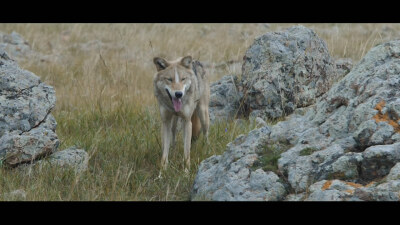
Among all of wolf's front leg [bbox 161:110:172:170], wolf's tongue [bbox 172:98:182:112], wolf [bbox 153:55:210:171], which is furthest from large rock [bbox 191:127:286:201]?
wolf's tongue [bbox 172:98:182:112]

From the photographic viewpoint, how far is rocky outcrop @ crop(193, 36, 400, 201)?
4715 millimetres

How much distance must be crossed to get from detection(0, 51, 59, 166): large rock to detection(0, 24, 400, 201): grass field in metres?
0.27

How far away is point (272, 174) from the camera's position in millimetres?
5074

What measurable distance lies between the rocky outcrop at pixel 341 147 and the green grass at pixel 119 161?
799 millimetres


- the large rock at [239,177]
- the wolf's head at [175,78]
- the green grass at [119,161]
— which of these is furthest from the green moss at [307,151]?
the wolf's head at [175,78]

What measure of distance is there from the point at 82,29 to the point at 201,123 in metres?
10.6

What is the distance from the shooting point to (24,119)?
22.6 feet

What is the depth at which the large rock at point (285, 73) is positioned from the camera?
9.09m

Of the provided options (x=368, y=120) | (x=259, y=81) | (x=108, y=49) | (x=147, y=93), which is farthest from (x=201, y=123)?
(x=108, y=49)

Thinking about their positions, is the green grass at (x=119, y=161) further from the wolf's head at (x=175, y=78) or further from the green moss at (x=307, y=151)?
the green moss at (x=307, y=151)

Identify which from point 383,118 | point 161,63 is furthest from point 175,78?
point 383,118

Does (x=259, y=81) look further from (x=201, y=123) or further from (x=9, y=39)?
(x=9, y=39)

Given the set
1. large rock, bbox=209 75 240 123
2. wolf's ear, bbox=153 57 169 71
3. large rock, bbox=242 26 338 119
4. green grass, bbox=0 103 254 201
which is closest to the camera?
green grass, bbox=0 103 254 201

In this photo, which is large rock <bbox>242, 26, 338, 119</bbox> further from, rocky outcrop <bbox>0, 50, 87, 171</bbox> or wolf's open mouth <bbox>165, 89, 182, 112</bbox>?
rocky outcrop <bbox>0, 50, 87, 171</bbox>
